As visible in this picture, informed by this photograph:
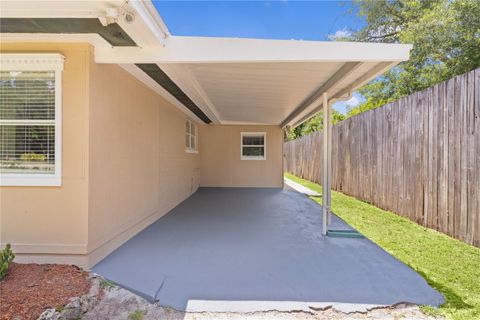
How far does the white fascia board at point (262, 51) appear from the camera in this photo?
3256 millimetres

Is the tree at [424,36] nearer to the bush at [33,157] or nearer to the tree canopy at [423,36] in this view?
the tree canopy at [423,36]

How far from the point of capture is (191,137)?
1007 centimetres

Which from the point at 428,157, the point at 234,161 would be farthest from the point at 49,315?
the point at 234,161

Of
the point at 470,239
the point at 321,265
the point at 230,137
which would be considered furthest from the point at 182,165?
the point at 470,239

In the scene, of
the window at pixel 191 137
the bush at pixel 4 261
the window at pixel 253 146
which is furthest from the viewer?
the window at pixel 253 146

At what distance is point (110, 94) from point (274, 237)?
10.8ft

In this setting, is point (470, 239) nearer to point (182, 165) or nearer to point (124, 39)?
point (124, 39)

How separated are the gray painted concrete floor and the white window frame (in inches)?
48.1

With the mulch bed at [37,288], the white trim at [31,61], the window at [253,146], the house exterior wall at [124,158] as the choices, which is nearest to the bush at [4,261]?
the mulch bed at [37,288]

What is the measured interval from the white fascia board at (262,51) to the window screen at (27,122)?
3.61 feet

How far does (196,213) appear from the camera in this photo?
6691mm

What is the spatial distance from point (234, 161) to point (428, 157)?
24.0ft

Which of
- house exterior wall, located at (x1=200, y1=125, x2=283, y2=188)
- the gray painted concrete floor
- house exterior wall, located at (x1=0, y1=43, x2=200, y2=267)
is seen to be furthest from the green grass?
house exterior wall, located at (x1=200, y1=125, x2=283, y2=188)

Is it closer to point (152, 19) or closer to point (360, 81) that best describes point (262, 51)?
point (152, 19)
